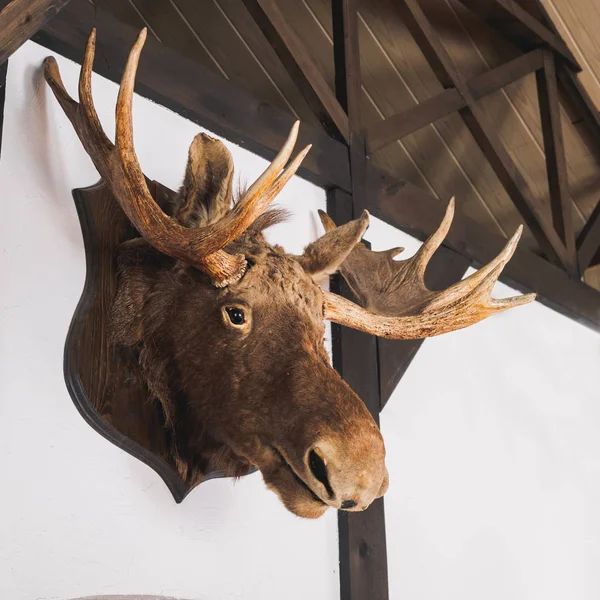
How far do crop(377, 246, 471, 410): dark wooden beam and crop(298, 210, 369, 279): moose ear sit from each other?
707mm

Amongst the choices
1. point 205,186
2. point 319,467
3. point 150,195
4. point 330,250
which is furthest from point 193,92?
point 319,467

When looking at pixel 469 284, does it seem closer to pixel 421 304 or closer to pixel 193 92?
pixel 421 304

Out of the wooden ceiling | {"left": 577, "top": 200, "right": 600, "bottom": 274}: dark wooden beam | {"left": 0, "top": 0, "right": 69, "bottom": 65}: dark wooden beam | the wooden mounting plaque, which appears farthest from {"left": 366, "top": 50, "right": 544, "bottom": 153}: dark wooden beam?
{"left": 0, "top": 0, "right": 69, "bottom": 65}: dark wooden beam

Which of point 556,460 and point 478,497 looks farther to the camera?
point 556,460

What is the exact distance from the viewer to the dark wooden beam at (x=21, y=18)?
5.92 ft

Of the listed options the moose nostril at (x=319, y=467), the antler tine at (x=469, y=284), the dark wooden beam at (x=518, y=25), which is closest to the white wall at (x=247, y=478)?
the moose nostril at (x=319, y=467)

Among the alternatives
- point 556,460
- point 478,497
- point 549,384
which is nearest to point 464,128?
point 549,384

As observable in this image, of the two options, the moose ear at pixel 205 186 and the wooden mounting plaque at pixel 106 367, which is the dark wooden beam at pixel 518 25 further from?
the wooden mounting plaque at pixel 106 367

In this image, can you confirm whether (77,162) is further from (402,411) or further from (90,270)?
(402,411)

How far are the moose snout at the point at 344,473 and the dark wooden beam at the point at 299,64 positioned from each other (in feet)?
5.35

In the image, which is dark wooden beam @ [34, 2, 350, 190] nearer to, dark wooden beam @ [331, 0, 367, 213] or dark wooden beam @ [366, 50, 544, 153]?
dark wooden beam @ [331, 0, 367, 213]

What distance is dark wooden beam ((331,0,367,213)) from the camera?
3.19 m

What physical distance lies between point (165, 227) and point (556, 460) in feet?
8.40

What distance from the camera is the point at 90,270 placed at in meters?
2.20
